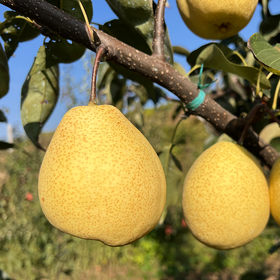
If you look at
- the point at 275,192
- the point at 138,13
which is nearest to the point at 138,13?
the point at 138,13

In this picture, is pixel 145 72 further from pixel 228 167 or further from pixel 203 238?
pixel 203 238

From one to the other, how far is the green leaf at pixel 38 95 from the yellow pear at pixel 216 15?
0.50 m

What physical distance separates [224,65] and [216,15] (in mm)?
178

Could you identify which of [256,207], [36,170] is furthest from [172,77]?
[36,170]

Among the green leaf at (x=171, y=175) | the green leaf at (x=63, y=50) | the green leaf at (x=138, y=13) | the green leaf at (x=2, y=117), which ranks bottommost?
the green leaf at (x=171, y=175)

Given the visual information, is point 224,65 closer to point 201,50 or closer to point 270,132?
point 201,50

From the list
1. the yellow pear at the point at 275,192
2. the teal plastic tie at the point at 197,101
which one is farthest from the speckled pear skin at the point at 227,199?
the teal plastic tie at the point at 197,101

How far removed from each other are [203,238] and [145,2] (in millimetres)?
701

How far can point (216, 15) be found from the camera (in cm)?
82

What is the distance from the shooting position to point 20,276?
2756 mm

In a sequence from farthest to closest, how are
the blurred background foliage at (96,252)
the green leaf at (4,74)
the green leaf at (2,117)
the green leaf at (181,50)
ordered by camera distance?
the blurred background foliage at (96,252)
the green leaf at (181,50)
the green leaf at (2,117)
the green leaf at (4,74)

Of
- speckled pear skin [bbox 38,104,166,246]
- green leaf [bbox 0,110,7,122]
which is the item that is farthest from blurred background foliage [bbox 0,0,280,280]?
speckled pear skin [bbox 38,104,166,246]

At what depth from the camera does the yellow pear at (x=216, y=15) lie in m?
0.80

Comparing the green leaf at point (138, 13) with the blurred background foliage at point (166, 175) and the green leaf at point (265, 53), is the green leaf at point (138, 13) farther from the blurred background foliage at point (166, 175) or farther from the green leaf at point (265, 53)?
the green leaf at point (265, 53)
